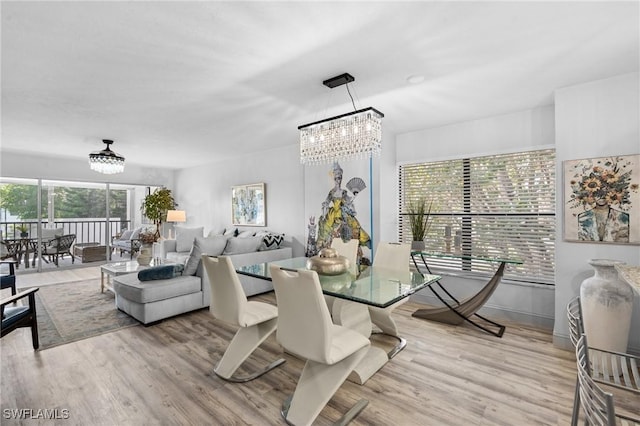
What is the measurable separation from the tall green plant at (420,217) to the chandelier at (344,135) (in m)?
1.49

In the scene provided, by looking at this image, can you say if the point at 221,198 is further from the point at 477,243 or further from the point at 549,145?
the point at 549,145

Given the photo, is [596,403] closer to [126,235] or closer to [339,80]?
[339,80]

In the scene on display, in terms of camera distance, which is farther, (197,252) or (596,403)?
(197,252)

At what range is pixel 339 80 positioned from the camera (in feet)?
8.89

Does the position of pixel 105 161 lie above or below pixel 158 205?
above

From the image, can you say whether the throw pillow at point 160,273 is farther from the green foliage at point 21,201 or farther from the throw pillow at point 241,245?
the green foliage at point 21,201

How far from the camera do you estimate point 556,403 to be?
6.70ft

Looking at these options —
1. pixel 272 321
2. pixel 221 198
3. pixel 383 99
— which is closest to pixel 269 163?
pixel 221 198

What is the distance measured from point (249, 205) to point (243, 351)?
4280mm

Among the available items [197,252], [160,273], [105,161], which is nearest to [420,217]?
[197,252]

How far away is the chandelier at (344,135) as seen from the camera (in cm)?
273

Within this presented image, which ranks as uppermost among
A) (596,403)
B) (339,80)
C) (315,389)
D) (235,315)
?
(339,80)

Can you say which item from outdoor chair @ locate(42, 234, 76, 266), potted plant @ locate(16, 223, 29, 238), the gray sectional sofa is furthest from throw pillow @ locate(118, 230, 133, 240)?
the gray sectional sofa

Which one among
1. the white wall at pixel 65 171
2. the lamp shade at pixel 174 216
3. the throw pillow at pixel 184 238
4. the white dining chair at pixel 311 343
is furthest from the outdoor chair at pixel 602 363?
the white wall at pixel 65 171
